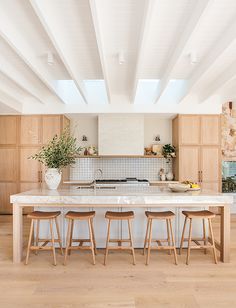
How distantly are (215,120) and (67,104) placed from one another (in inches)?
134

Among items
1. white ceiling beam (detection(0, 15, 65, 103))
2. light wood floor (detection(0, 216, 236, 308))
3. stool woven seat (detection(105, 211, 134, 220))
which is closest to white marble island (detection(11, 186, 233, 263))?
stool woven seat (detection(105, 211, 134, 220))

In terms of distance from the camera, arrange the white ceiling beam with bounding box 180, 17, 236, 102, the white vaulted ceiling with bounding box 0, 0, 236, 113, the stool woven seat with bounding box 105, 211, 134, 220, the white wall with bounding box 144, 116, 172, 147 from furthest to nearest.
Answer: the white wall with bounding box 144, 116, 172, 147
the stool woven seat with bounding box 105, 211, 134, 220
the white ceiling beam with bounding box 180, 17, 236, 102
the white vaulted ceiling with bounding box 0, 0, 236, 113

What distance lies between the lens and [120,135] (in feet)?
19.6

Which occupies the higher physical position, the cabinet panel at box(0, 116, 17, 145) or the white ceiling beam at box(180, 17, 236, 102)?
the white ceiling beam at box(180, 17, 236, 102)

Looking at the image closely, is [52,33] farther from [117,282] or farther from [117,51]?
[117,282]

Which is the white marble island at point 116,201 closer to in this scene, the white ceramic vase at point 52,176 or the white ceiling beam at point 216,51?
the white ceramic vase at point 52,176

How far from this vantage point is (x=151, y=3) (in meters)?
2.29

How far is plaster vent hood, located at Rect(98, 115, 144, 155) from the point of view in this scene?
5.98 m

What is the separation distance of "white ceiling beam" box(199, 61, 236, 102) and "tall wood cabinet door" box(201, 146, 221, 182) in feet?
3.75

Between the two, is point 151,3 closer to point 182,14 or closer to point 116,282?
point 182,14

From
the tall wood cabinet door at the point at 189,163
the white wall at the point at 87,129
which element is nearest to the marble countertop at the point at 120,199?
the tall wood cabinet door at the point at 189,163

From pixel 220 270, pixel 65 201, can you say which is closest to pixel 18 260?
pixel 65 201

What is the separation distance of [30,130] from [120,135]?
6.82 feet

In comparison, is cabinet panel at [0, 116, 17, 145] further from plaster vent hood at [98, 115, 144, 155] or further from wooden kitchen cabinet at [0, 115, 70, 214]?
plaster vent hood at [98, 115, 144, 155]
